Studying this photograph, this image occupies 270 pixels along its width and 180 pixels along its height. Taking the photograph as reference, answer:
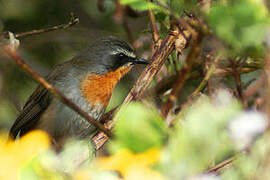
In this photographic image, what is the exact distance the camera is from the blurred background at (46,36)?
4590 millimetres

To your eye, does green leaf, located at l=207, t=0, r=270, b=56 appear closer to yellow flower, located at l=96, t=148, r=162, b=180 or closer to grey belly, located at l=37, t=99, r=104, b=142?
yellow flower, located at l=96, t=148, r=162, b=180

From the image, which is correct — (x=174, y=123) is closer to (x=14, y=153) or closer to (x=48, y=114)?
(x=14, y=153)

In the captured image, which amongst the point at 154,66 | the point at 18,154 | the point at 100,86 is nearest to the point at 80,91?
the point at 100,86

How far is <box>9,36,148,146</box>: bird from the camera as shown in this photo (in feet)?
13.2

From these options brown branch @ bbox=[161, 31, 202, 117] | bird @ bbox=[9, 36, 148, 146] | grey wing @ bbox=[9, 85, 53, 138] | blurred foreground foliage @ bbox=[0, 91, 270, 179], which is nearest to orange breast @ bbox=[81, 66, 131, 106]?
bird @ bbox=[9, 36, 148, 146]

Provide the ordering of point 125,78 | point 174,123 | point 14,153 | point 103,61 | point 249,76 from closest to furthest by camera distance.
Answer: point 14,153 < point 174,123 < point 249,76 < point 103,61 < point 125,78

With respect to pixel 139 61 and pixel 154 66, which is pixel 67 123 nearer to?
pixel 139 61

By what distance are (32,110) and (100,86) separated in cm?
71

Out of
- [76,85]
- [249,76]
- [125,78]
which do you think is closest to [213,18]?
[249,76]

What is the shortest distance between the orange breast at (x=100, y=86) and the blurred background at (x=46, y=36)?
0.24 m

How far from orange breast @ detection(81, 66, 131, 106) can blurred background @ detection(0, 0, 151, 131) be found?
0.24 metres

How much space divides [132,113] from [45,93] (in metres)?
3.36

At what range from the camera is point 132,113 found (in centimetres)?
107

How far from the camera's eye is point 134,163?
110 cm
